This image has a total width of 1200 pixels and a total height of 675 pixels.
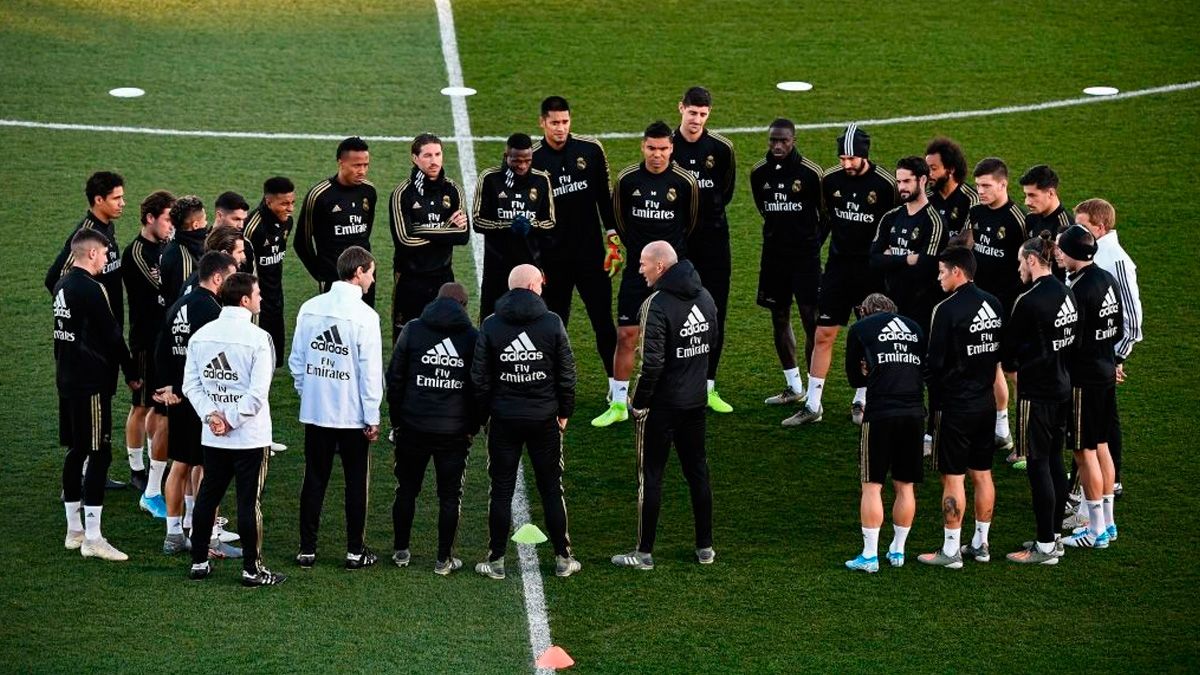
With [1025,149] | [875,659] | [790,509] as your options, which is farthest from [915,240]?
[1025,149]

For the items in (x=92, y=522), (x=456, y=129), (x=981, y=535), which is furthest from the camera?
(x=456, y=129)

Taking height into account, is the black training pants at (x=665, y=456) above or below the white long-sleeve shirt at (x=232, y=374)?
below

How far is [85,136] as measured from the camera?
19.1 meters

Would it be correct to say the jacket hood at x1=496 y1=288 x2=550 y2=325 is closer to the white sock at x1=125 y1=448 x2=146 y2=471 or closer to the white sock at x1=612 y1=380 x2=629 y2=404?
the white sock at x1=612 y1=380 x2=629 y2=404

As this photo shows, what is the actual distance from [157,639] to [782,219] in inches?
237

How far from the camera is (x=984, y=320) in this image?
1055 centimetres

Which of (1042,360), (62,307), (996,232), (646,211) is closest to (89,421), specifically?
(62,307)

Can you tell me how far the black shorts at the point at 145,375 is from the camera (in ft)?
38.1

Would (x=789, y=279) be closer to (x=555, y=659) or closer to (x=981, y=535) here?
(x=981, y=535)

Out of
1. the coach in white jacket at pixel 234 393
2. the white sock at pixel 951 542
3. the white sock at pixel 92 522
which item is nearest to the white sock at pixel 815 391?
the white sock at pixel 951 542

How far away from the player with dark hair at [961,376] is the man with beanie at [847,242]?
2.02 m

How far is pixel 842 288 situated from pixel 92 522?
19.2 feet

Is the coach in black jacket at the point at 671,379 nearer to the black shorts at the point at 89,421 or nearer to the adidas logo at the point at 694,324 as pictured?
the adidas logo at the point at 694,324

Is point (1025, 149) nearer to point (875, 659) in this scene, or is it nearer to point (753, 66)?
point (753, 66)
